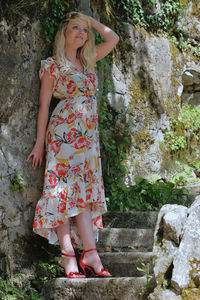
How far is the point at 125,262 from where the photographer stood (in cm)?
297

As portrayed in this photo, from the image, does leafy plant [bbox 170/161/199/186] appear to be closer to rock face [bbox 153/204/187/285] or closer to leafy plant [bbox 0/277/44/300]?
leafy plant [bbox 0/277/44/300]

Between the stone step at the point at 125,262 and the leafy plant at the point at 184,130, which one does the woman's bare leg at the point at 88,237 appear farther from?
the leafy plant at the point at 184,130

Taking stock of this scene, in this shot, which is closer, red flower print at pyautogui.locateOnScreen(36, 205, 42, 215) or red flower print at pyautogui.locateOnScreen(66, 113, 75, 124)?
red flower print at pyautogui.locateOnScreen(36, 205, 42, 215)

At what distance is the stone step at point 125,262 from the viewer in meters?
2.87

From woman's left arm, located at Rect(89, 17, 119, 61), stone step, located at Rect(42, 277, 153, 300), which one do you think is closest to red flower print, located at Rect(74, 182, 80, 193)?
stone step, located at Rect(42, 277, 153, 300)

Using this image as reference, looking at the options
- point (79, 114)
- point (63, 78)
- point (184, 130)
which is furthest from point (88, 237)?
point (184, 130)

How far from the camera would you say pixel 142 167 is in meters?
5.50

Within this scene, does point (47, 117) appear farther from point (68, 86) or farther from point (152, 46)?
point (152, 46)

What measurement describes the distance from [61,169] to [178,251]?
51.0 inches

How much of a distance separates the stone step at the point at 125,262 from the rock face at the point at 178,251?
25.2 inches

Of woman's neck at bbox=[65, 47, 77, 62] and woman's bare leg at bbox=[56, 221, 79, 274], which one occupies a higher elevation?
woman's neck at bbox=[65, 47, 77, 62]

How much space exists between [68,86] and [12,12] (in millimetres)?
716

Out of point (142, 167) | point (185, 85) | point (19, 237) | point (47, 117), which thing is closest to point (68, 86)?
point (47, 117)

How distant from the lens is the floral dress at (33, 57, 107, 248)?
3.02 metres
